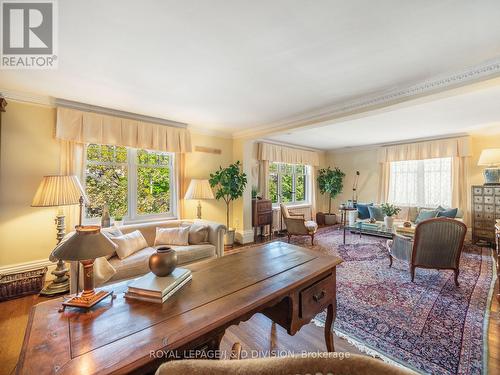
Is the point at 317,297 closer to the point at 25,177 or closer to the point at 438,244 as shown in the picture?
the point at 438,244

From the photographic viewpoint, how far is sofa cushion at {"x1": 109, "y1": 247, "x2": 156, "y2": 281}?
2.33 metres

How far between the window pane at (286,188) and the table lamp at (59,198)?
478cm

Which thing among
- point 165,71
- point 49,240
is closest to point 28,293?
point 49,240

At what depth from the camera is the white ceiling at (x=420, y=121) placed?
2904mm

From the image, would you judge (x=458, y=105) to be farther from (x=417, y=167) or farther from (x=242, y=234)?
(x=242, y=234)

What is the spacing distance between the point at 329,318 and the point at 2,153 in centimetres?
388

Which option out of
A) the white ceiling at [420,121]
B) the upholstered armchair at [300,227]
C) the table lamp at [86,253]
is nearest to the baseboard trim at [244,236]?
the upholstered armchair at [300,227]

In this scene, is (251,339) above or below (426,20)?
below

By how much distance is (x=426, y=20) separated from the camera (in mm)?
1549

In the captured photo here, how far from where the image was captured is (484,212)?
442 cm

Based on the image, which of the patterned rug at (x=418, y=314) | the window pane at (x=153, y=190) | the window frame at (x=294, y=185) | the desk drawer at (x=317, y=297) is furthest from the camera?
the window frame at (x=294, y=185)

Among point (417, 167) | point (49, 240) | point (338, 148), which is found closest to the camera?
point (49, 240)

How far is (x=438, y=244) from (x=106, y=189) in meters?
4.63

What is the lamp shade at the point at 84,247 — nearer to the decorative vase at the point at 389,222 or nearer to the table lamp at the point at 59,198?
the table lamp at the point at 59,198
